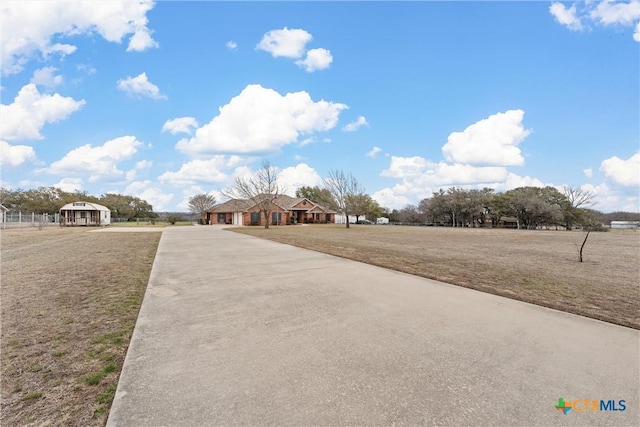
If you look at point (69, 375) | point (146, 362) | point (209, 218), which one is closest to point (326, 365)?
point (146, 362)

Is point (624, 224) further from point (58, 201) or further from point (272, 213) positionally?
point (58, 201)

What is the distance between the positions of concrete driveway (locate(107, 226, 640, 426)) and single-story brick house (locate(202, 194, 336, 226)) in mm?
33320

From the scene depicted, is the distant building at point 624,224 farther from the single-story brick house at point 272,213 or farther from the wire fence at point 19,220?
the wire fence at point 19,220

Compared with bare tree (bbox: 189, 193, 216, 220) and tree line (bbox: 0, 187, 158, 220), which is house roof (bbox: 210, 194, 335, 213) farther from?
tree line (bbox: 0, 187, 158, 220)

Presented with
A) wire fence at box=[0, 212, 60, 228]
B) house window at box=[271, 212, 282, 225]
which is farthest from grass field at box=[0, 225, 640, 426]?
wire fence at box=[0, 212, 60, 228]

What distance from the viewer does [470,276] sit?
670 centimetres

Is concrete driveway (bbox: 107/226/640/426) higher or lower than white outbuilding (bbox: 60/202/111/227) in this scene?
lower

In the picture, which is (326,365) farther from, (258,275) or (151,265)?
(151,265)

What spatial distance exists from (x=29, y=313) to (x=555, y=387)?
6.01 metres

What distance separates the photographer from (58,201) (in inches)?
2010

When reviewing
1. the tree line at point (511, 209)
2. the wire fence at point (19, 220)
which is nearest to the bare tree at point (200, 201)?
the wire fence at point (19, 220)

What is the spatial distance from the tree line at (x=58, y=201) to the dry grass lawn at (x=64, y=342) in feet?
182

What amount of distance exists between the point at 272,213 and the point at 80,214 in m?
24.6

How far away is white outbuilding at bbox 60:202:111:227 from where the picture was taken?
39.2 meters
